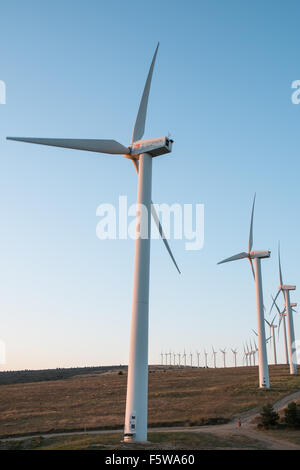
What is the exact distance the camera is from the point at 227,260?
8125cm

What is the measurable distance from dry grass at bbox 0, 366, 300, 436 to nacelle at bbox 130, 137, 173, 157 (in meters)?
31.5

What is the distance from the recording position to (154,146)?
128ft

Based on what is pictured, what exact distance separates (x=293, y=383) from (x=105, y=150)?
196 feet

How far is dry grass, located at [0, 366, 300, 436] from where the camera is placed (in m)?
53.9

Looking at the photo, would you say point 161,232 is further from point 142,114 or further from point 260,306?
point 260,306

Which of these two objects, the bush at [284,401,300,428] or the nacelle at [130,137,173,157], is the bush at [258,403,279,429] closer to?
the bush at [284,401,300,428]

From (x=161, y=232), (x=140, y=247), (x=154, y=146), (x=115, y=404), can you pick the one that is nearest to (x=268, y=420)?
(x=161, y=232)

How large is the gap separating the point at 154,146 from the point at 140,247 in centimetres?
921

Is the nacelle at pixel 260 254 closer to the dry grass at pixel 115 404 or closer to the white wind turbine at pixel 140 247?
the dry grass at pixel 115 404

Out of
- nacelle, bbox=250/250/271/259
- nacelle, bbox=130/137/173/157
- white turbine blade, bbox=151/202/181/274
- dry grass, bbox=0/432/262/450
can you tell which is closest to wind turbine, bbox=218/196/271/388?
nacelle, bbox=250/250/271/259

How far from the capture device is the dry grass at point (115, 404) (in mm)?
53906
